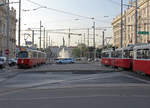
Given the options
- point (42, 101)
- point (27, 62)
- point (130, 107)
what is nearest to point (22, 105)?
point (42, 101)

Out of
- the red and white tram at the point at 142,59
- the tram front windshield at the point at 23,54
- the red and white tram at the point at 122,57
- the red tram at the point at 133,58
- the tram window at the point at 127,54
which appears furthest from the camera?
the tram front windshield at the point at 23,54

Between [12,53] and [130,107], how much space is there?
240 feet

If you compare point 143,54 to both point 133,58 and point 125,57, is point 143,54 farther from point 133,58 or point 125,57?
point 125,57

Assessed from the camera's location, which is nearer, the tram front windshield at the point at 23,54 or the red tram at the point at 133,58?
the red tram at the point at 133,58

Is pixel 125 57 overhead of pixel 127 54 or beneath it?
beneath

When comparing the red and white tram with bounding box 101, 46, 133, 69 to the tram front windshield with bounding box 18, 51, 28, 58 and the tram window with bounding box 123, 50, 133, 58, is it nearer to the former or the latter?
the tram window with bounding box 123, 50, 133, 58

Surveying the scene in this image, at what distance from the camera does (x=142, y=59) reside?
21219 mm

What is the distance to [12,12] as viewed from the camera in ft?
256

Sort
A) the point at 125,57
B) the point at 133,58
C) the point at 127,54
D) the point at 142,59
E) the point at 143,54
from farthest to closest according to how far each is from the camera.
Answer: the point at 125,57, the point at 127,54, the point at 133,58, the point at 142,59, the point at 143,54

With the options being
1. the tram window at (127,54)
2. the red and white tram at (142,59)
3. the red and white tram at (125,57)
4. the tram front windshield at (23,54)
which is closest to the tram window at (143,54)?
the red and white tram at (142,59)

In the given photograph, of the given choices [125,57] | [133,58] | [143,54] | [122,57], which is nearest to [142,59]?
[143,54]

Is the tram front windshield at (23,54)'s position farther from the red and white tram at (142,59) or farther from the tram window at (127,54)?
the red and white tram at (142,59)

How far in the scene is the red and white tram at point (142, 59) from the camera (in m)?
19.7

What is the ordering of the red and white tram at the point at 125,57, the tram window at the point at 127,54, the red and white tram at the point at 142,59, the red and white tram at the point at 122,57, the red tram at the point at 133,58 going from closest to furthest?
1. the red and white tram at the point at 142,59
2. the red tram at the point at 133,58
3. the tram window at the point at 127,54
4. the red and white tram at the point at 125,57
5. the red and white tram at the point at 122,57
